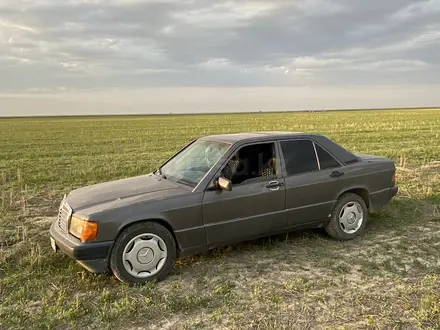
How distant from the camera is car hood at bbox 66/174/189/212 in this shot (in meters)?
4.34

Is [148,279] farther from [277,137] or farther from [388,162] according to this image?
[388,162]

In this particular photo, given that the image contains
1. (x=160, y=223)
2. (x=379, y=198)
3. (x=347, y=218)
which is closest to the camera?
(x=160, y=223)

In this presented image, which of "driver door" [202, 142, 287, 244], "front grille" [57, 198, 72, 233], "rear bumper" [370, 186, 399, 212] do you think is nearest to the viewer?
"front grille" [57, 198, 72, 233]

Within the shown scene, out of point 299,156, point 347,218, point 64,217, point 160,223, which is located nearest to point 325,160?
point 299,156

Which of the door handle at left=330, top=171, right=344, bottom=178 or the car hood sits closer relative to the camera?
the car hood

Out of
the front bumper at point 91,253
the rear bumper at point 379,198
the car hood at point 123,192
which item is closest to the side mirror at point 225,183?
the car hood at point 123,192

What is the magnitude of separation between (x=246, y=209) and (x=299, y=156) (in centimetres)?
111

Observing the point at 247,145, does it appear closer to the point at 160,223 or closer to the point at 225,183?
the point at 225,183

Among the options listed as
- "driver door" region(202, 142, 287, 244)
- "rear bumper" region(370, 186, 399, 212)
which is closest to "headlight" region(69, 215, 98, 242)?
"driver door" region(202, 142, 287, 244)

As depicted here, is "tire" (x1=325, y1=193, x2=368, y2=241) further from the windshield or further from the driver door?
the windshield

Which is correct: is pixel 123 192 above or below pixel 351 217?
above

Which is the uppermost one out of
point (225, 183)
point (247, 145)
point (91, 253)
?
point (247, 145)

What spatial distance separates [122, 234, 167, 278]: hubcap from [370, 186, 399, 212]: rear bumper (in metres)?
3.13

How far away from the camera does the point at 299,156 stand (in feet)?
17.2
